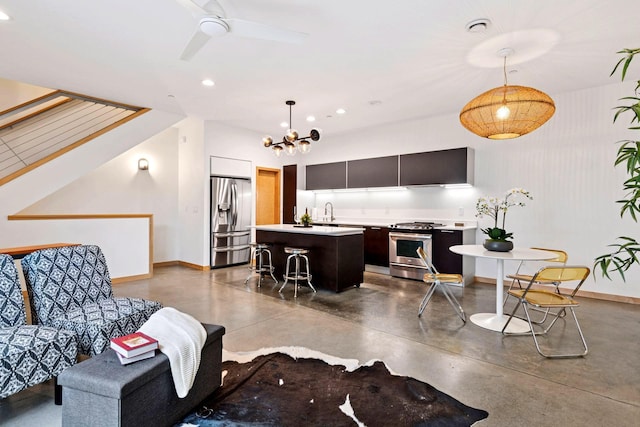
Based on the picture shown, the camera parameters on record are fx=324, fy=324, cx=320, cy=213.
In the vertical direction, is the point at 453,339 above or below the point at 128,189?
below

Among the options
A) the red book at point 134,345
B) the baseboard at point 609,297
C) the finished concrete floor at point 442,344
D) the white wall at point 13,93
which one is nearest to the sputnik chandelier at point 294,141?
the finished concrete floor at point 442,344

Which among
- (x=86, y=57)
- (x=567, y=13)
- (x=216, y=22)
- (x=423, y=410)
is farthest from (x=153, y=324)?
(x=567, y=13)

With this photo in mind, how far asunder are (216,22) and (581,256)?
5.42 meters

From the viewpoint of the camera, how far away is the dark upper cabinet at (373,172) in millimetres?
6270

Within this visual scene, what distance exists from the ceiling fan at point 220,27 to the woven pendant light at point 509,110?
1758 mm

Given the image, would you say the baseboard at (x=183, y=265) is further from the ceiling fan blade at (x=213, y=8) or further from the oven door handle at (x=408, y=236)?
the ceiling fan blade at (x=213, y=8)

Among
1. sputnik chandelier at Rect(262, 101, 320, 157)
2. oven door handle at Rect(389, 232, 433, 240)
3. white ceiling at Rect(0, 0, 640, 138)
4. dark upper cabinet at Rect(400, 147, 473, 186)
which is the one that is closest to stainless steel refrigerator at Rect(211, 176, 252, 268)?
white ceiling at Rect(0, 0, 640, 138)

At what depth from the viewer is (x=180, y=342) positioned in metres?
1.88

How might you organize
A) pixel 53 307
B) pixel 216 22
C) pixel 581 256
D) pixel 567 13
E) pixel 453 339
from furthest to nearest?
1. pixel 581 256
2. pixel 453 339
3. pixel 567 13
4. pixel 53 307
5. pixel 216 22

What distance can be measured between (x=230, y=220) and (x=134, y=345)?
5043mm

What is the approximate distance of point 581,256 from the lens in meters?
4.64

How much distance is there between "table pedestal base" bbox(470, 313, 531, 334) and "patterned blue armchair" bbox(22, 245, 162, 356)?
3.25 metres

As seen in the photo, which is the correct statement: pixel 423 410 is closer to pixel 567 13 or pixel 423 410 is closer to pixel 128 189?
pixel 567 13

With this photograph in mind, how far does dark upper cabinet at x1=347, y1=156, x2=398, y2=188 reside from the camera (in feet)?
20.6
